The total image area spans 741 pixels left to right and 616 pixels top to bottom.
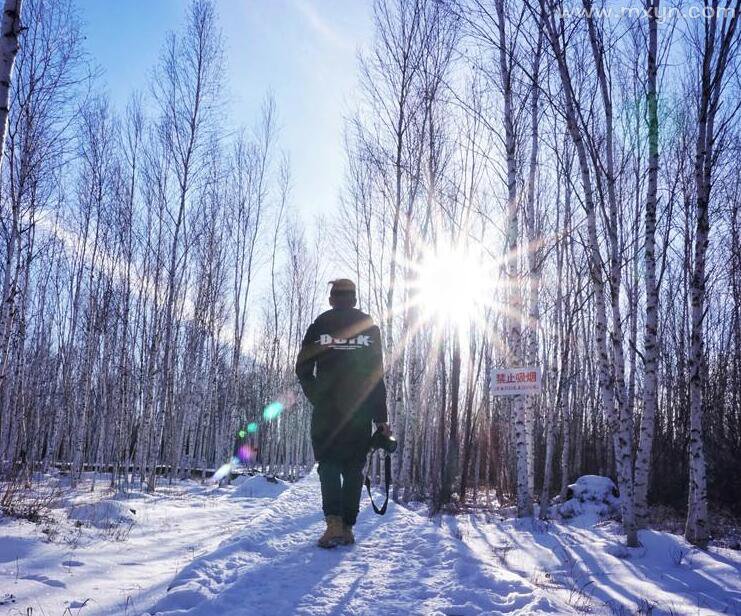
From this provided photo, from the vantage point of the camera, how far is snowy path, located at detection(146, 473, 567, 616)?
2.32 meters

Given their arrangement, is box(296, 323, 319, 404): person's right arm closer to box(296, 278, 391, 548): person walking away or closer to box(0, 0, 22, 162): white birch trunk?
box(296, 278, 391, 548): person walking away

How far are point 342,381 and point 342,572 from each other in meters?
1.37

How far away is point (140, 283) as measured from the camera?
1605cm

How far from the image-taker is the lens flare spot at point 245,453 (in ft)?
150

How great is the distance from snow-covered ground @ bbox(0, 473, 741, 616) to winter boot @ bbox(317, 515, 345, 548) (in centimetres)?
8

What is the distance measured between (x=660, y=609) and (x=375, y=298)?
1447 cm

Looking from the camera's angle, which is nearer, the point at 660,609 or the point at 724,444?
the point at 660,609

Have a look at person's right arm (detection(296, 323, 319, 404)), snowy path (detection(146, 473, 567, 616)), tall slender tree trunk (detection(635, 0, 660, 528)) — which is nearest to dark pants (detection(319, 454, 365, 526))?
snowy path (detection(146, 473, 567, 616))

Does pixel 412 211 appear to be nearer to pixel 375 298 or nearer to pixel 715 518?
pixel 375 298

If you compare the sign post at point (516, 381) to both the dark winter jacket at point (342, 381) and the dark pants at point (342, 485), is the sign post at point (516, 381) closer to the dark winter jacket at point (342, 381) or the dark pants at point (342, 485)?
the dark winter jacket at point (342, 381)

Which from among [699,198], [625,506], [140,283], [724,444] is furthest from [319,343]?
[140,283]

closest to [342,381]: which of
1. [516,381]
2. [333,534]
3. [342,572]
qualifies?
[333,534]

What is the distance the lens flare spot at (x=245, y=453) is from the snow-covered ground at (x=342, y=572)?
4185 centimetres

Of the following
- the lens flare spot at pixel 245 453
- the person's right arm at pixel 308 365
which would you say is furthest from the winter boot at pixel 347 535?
the lens flare spot at pixel 245 453
